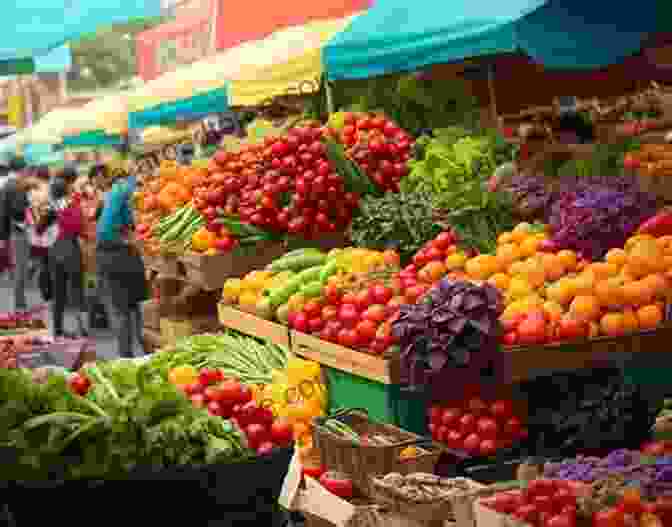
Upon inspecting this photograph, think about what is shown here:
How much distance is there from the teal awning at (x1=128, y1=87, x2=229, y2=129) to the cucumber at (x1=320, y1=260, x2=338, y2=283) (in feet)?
20.0

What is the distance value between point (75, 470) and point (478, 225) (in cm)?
418

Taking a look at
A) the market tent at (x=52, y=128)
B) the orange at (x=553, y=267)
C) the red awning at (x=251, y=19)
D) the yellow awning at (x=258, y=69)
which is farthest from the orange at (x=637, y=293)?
the market tent at (x=52, y=128)

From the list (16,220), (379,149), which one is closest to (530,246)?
(379,149)

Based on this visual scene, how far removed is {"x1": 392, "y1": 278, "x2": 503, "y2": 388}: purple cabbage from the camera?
6746 mm

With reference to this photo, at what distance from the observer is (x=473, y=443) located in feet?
22.5

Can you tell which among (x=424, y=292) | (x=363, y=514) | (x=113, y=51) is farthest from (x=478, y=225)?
(x=113, y=51)

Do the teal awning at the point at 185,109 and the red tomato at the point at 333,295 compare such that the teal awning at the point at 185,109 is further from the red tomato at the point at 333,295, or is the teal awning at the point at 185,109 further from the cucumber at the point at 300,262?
the red tomato at the point at 333,295

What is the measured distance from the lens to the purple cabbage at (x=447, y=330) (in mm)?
6746

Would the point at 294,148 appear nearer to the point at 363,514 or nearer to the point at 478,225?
the point at 478,225

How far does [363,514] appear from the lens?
623 cm

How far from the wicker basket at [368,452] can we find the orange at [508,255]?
3.94ft

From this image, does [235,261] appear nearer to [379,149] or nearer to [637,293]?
[379,149]

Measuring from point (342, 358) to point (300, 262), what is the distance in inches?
69.0

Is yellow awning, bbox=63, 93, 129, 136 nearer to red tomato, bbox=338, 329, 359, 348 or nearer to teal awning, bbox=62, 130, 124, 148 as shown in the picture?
teal awning, bbox=62, 130, 124, 148
